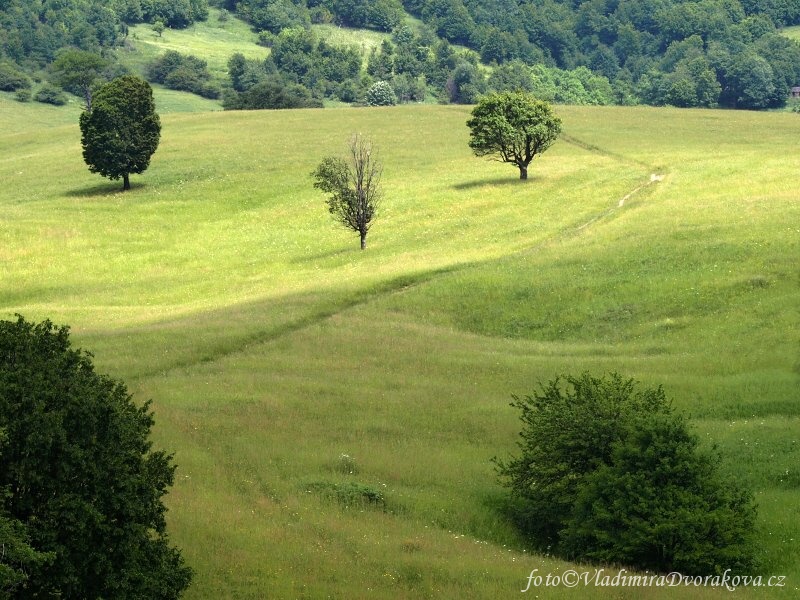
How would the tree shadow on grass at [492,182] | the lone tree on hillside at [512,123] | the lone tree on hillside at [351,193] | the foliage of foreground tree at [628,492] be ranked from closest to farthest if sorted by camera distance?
the foliage of foreground tree at [628,492], the lone tree on hillside at [351,193], the lone tree on hillside at [512,123], the tree shadow on grass at [492,182]

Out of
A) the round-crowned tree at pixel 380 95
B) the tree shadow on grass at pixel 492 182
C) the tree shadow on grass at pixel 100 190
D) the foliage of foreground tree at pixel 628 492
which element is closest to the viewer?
the foliage of foreground tree at pixel 628 492

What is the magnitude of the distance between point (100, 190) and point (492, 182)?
100 ft

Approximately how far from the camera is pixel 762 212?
62.6 m

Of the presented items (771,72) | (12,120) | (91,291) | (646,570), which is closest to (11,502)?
(646,570)

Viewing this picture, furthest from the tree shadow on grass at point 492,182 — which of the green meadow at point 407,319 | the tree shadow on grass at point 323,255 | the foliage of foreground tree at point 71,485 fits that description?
the foliage of foreground tree at point 71,485

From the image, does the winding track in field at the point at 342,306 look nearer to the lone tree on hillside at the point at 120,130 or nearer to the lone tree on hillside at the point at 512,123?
the lone tree on hillside at the point at 512,123

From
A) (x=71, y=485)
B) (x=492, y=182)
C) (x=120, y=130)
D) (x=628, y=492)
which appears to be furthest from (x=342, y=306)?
(x=120, y=130)

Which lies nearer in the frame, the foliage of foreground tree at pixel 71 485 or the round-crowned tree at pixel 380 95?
the foliage of foreground tree at pixel 71 485

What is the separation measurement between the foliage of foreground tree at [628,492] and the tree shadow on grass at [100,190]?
6671cm

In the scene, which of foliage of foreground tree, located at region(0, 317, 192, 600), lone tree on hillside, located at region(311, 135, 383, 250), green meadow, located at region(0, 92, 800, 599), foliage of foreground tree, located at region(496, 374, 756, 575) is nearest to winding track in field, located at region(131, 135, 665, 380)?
green meadow, located at region(0, 92, 800, 599)

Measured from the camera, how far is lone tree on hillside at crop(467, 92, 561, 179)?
80.1m

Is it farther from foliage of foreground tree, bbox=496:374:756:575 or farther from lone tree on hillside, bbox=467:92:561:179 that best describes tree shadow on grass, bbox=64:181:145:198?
foliage of foreground tree, bbox=496:374:756:575

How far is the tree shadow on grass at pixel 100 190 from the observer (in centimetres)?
8775

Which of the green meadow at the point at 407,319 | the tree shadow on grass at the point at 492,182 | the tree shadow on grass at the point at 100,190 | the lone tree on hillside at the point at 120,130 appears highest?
the lone tree on hillside at the point at 120,130
